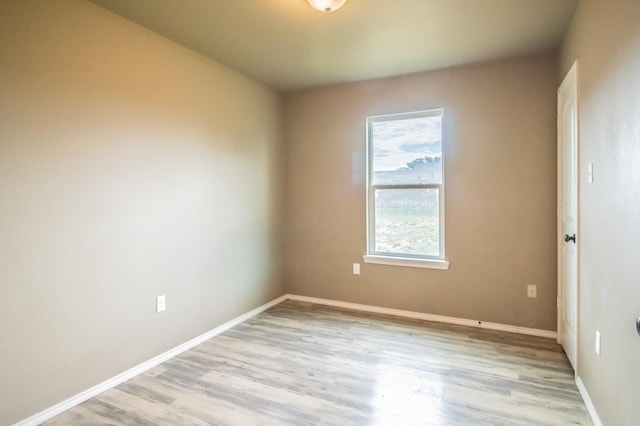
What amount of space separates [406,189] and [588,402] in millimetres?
2183

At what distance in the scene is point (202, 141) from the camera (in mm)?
2949

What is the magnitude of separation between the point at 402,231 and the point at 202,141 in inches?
85.3

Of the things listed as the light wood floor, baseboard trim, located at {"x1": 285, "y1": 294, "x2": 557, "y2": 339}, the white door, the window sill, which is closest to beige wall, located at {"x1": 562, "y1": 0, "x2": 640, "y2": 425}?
the white door

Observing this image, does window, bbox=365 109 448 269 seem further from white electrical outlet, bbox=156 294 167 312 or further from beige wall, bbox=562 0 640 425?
white electrical outlet, bbox=156 294 167 312

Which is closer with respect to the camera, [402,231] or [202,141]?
[202,141]

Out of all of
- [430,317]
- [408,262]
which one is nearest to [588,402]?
[430,317]

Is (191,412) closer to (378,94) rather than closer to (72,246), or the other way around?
(72,246)

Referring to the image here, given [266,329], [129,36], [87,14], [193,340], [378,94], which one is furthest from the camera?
[378,94]

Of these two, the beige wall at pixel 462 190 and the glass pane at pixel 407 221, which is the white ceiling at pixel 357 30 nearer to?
the beige wall at pixel 462 190

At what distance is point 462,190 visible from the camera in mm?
3260

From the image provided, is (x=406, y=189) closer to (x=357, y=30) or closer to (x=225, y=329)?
(x=357, y=30)

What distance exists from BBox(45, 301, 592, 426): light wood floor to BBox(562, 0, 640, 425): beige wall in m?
0.38

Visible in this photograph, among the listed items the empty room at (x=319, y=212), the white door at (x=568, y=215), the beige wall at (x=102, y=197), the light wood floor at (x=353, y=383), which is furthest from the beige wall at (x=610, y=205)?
the beige wall at (x=102, y=197)

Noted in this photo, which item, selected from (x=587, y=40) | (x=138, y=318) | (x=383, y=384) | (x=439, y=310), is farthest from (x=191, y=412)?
(x=587, y=40)
